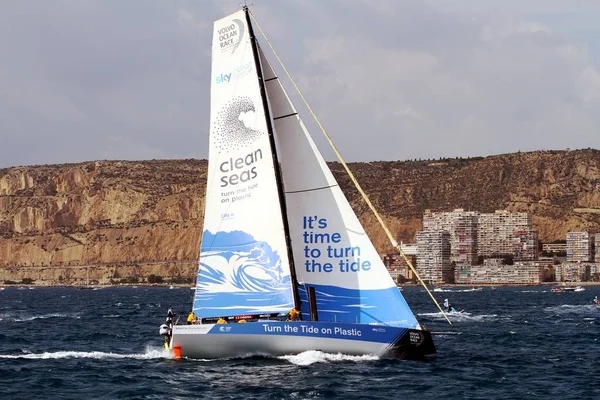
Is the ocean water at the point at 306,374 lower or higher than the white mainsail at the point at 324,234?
lower

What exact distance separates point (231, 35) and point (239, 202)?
201 inches

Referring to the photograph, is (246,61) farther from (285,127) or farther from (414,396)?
(414,396)

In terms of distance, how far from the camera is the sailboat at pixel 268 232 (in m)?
33.7

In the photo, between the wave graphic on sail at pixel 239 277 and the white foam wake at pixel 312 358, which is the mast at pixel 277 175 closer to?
the wave graphic on sail at pixel 239 277

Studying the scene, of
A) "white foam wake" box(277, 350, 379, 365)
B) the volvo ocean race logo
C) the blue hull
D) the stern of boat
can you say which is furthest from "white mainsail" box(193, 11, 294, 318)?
the stern of boat

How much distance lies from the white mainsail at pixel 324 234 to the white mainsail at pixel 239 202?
29.1 inches

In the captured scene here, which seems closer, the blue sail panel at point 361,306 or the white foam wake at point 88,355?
the blue sail panel at point 361,306

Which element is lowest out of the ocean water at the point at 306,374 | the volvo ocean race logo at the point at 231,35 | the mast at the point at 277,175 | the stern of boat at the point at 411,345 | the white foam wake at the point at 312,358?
the ocean water at the point at 306,374

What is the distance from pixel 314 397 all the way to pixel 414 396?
261 centimetres

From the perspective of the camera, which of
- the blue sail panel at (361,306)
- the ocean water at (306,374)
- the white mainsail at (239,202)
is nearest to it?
the ocean water at (306,374)

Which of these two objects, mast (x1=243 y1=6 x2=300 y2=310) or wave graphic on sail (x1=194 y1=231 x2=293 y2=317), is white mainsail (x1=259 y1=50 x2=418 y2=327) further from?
wave graphic on sail (x1=194 y1=231 x2=293 y2=317)

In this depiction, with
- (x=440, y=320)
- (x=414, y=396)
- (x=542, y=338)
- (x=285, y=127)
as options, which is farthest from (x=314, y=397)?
(x=440, y=320)

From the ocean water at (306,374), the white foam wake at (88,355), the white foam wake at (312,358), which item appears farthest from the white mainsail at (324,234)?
the white foam wake at (88,355)

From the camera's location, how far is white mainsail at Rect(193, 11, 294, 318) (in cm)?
3378
